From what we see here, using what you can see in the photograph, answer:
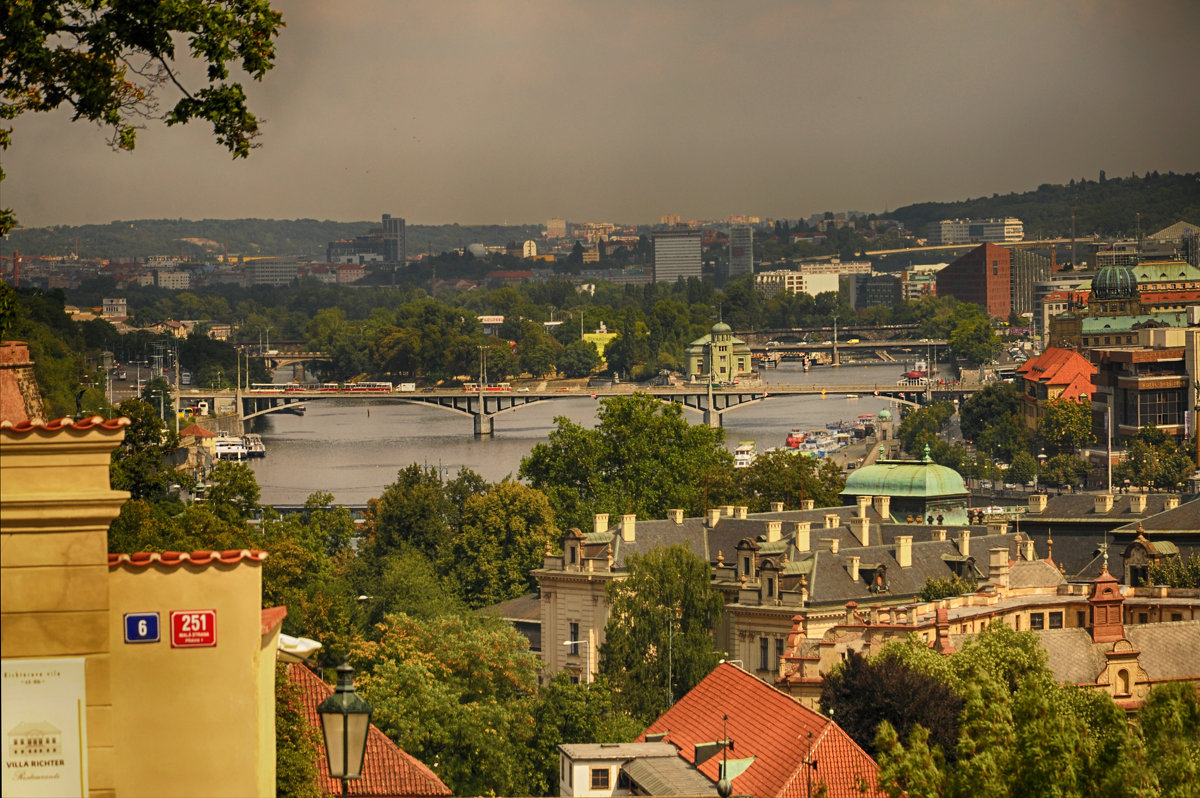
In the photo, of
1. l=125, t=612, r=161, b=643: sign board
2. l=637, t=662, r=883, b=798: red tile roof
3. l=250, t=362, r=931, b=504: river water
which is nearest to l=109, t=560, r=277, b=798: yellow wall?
l=125, t=612, r=161, b=643: sign board

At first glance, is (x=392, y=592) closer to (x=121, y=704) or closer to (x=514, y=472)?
(x=121, y=704)

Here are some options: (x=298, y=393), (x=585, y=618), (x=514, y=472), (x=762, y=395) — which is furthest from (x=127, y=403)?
(x=298, y=393)

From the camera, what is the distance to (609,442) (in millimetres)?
67125

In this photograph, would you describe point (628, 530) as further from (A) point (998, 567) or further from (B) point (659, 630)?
(A) point (998, 567)

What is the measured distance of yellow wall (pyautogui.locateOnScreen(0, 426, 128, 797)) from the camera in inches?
359

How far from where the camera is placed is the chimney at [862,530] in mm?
47781

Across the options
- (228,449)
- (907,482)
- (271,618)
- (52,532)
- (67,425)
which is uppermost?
(67,425)

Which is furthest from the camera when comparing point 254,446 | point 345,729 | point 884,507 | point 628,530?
point 254,446

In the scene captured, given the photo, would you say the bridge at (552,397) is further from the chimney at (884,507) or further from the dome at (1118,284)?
the chimney at (884,507)

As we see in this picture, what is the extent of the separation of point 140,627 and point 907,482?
46.3 metres

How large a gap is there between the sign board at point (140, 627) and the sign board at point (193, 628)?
2.9 inches

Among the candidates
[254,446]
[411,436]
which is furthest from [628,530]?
[411,436]

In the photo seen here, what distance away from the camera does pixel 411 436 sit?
446 feet

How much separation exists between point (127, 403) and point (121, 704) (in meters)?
38.9
